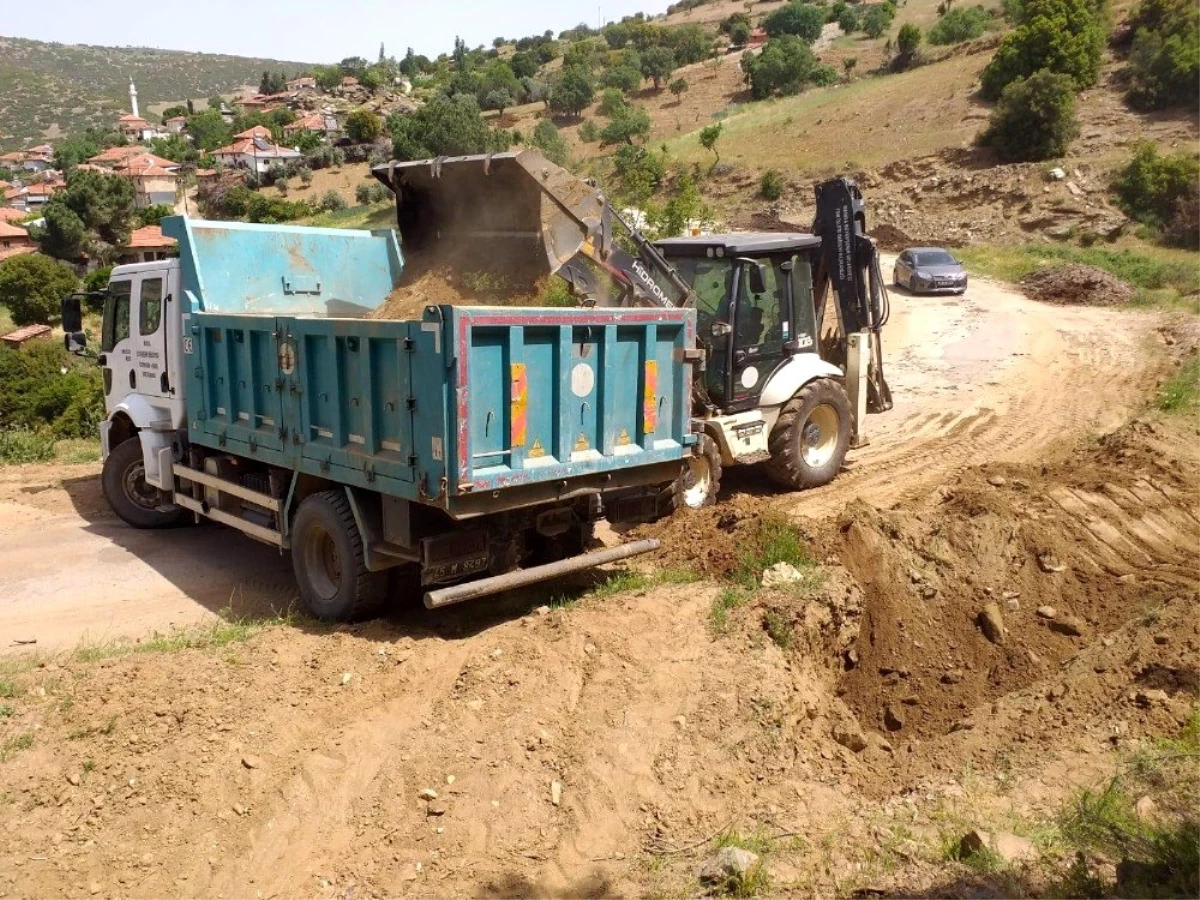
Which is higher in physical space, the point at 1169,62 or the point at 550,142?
the point at 1169,62

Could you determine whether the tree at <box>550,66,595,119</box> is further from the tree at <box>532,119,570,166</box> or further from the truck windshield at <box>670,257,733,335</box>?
the truck windshield at <box>670,257,733,335</box>

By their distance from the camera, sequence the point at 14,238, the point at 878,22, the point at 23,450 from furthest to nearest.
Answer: the point at 878,22
the point at 14,238
the point at 23,450

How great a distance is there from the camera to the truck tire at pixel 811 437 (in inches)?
380

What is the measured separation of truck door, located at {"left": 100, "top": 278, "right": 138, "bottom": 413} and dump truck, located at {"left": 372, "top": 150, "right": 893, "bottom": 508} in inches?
110

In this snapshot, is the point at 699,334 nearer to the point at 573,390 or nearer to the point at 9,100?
the point at 573,390

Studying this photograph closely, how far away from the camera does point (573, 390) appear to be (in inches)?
251

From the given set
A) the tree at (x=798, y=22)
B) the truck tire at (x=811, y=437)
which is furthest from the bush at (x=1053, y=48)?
the tree at (x=798, y=22)

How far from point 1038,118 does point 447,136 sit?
2943 cm

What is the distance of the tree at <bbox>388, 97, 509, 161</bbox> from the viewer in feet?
168

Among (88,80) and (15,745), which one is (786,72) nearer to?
(15,745)

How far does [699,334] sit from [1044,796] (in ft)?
18.1

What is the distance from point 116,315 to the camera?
30.6 feet

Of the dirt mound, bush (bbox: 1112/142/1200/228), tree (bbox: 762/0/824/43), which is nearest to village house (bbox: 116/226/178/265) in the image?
the dirt mound

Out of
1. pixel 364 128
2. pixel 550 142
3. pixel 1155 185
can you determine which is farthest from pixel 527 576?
pixel 364 128
